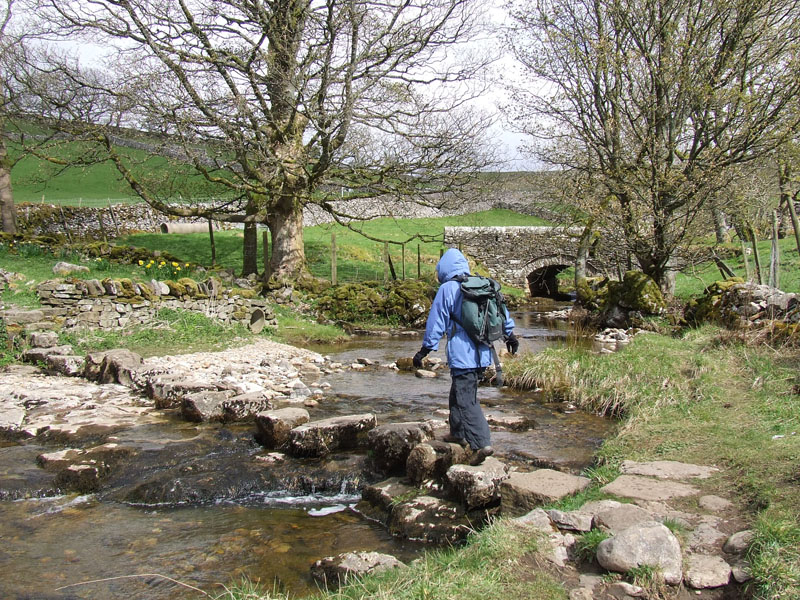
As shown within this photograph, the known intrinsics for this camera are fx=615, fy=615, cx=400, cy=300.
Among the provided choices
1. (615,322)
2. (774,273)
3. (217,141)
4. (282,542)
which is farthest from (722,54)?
(282,542)

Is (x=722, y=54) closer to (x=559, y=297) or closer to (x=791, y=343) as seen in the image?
→ (x=791, y=343)

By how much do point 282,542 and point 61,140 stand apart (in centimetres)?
1668

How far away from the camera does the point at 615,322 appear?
18.0 m

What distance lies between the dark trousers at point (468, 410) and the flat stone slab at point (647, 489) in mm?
1542

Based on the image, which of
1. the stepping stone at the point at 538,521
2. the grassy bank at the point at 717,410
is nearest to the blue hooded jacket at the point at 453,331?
the grassy bank at the point at 717,410

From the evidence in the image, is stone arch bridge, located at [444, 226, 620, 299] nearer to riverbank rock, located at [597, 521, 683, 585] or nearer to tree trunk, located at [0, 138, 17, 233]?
tree trunk, located at [0, 138, 17, 233]

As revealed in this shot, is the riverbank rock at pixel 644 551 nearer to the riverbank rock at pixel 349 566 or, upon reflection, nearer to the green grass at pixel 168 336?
the riverbank rock at pixel 349 566

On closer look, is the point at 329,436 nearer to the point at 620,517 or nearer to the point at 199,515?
the point at 199,515

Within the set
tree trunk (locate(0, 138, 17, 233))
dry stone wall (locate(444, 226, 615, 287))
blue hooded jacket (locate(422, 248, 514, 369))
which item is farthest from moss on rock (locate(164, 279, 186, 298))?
dry stone wall (locate(444, 226, 615, 287))

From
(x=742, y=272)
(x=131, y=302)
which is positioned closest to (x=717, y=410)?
(x=131, y=302)

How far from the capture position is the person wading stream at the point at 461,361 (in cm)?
637

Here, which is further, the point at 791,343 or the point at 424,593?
the point at 791,343

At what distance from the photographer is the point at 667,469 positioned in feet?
18.2

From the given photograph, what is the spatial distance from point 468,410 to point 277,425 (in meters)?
2.43
